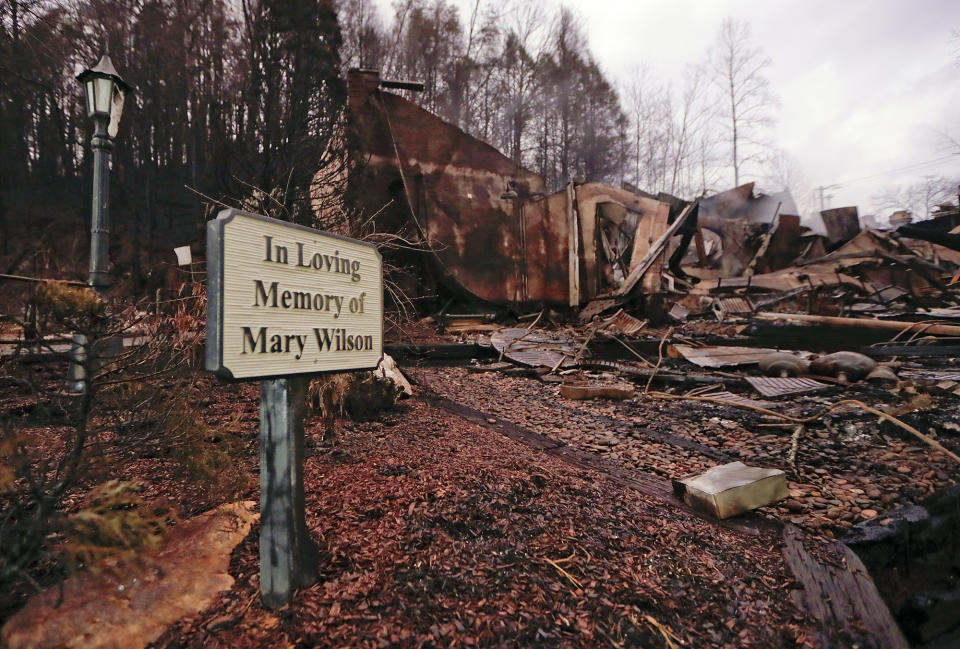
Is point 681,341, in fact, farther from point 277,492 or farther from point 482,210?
point 277,492

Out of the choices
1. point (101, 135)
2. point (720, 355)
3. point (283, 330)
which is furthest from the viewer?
point (720, 355)

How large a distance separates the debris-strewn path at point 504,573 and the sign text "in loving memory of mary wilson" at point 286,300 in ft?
2.71

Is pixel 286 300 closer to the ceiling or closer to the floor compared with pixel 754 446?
closer to the ceiling

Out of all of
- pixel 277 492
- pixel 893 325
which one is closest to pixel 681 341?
pixel 893 325

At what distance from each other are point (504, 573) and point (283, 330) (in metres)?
1.30

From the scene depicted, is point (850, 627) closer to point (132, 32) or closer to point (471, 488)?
point (471, 488)

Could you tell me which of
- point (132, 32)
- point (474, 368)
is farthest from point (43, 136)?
point (474, 368)

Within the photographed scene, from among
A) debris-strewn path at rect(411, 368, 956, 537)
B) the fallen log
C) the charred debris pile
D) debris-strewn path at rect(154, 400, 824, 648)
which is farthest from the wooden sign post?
the fallen log

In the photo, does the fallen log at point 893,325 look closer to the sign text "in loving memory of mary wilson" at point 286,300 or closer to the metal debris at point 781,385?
the metal debris at point 781,385

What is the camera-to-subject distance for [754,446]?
12.5 feet

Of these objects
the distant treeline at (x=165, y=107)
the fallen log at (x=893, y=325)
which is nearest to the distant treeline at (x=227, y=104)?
the distant treeline at (x=165, y=107)

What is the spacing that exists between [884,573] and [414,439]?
112 inches

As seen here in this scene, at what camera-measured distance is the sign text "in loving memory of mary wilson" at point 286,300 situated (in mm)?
1241

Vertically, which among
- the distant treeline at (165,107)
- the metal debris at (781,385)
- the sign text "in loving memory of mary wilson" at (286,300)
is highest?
the distant treeline at (165,107)
